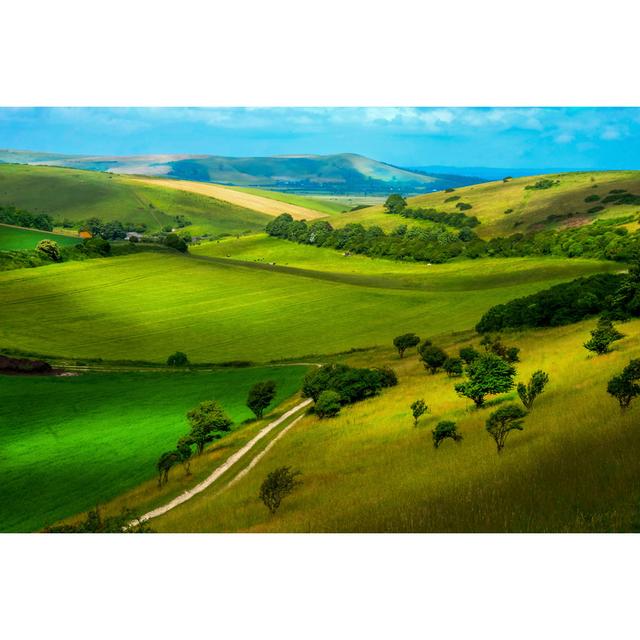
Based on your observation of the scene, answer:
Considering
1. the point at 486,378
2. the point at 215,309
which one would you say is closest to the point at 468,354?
the point at 486,378

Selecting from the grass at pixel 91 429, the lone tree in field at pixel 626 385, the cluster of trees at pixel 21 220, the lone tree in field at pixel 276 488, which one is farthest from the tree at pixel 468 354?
the cluster of trees at pixel 21 220

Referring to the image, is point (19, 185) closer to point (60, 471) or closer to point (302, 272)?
point (302, 272)

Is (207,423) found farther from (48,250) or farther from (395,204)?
(395,204)

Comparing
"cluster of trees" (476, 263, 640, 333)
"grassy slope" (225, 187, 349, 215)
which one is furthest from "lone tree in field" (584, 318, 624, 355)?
"grassy slope" (225, 187, 349, 215)

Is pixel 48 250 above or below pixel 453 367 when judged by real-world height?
above

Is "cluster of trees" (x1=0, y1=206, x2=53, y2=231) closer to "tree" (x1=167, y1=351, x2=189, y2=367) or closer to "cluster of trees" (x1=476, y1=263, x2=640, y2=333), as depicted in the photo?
"tree" (x1=167, y1=351, x2=189, y2=367)
